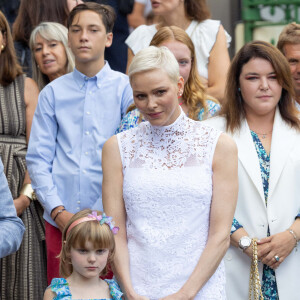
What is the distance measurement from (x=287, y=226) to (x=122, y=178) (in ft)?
3.51

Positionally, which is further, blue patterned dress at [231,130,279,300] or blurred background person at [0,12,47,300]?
blurred background person at [0,12,47,300]

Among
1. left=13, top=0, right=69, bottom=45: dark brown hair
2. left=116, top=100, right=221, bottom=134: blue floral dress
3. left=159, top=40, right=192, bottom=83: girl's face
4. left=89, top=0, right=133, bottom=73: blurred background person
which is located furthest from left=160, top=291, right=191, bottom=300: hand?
left=89, top=0, right=133, bottom=73: blurred background person

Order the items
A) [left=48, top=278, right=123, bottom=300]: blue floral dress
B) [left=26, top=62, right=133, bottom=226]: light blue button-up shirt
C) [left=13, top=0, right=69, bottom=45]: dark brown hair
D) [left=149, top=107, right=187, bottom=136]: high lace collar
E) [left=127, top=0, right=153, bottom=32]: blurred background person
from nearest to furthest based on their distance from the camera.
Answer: [left=48, top=278, right=123, bottom=300]: blue floral dress < [left=149, top=107, right=187, bottom=136]: high lace collar < [left=26, top=62, right=133, bottom=226]: light blue button-up shirt < [left=13, top=0, right=69, bottom=45]: dark brown hair < [left=127, top=0, right=153, bottom=32]: blurred background person

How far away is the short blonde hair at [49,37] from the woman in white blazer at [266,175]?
5.01ft

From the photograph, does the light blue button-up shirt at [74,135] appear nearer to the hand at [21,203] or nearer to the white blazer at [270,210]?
the hand at [21,203]

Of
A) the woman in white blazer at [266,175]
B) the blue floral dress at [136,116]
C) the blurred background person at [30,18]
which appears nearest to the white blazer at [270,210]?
the woman in white blazer at [266,175]

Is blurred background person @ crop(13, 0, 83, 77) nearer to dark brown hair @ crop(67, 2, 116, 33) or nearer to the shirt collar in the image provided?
dark brown hair @ crop(67, 2, 116, 33)

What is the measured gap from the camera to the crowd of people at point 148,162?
3.83 meters

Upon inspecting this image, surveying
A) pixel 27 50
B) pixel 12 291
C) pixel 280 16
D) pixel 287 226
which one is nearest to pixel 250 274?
pixel 287 226

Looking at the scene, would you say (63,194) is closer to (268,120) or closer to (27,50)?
(268,120)

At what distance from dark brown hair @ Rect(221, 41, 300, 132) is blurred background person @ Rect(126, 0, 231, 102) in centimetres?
89

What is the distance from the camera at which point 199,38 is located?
586 centimetres

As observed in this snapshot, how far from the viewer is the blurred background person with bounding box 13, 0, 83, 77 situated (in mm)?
6207

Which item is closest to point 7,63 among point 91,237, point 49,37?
point 49,37
